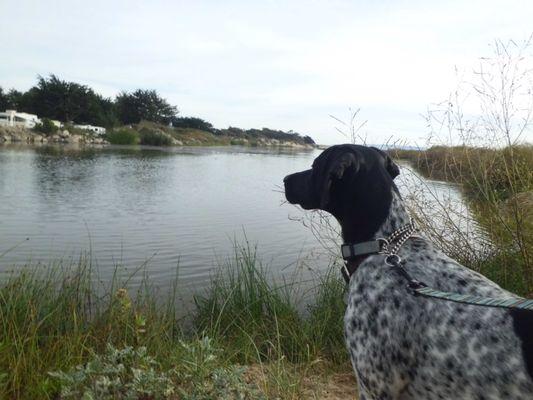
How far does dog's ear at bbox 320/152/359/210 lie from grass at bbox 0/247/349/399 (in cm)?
132

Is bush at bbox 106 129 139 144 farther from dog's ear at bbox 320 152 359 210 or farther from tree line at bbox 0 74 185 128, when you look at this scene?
dog's ear at bbox 320 152 359 210

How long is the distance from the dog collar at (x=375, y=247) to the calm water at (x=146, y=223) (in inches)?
156

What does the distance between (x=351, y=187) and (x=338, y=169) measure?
0.18 m

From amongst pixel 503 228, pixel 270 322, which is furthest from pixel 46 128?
pixel 503 228

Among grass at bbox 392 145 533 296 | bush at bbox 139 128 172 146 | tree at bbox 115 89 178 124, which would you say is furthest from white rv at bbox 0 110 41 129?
grass at bbox 392 145 533 296

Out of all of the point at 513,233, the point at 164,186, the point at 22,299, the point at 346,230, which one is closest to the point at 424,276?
the point at 346,230

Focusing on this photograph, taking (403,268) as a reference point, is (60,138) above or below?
below

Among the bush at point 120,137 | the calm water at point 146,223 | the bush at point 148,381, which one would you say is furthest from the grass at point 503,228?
the bush at point 120,137

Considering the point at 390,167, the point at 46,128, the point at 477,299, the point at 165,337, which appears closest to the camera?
the point at 477,299

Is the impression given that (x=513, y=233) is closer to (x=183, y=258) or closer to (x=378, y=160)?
(x=378, y=160)

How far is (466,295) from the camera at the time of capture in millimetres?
2426

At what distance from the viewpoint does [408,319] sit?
7.84 feet

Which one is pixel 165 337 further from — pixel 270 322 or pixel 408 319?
pixel 408 319

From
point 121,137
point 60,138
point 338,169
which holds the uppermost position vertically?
point 338,169
